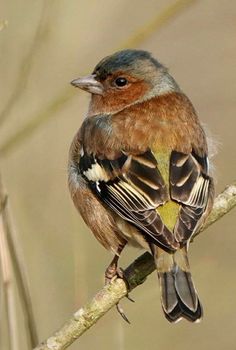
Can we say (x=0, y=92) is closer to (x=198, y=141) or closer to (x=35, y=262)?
(x=35, y=262)

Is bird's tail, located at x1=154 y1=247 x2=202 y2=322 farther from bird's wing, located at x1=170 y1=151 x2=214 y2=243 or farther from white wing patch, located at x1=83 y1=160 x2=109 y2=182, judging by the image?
white wing patch, located at x1=83 y1=160 x2=109 y2=182

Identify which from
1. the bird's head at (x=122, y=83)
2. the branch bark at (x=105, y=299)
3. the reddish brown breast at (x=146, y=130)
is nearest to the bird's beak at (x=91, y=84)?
the bird's head at (x=122, y=83)

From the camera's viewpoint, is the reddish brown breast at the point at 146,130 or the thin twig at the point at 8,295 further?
the reddish brown breast at the point at 146,130

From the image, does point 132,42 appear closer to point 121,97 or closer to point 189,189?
point 121,97

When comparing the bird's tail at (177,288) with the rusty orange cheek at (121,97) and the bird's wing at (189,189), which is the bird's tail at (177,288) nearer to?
the bird's wing at (189,189)

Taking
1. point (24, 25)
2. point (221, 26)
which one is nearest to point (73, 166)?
point (24, 25)

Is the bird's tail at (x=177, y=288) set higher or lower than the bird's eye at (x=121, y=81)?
lower
